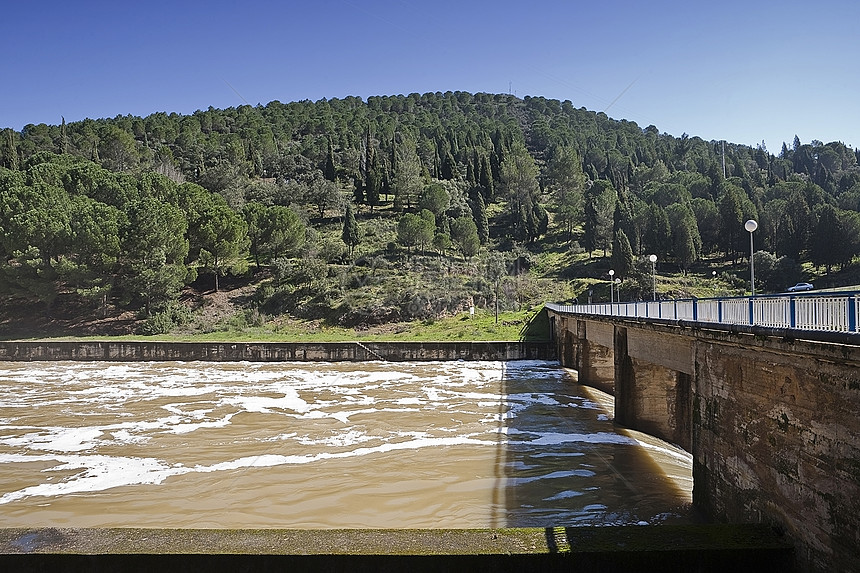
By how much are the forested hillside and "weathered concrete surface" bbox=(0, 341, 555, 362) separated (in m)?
8.35

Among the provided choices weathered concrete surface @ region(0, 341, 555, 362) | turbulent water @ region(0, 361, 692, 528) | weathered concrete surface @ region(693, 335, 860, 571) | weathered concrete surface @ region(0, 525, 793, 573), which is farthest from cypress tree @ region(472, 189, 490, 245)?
weathered concrete surface @ region(0, 525, 793, 573)

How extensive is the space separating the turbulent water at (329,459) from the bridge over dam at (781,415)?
2120 millimetres

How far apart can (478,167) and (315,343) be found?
69.4m

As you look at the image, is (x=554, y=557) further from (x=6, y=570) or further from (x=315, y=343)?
(x=315, y=343)

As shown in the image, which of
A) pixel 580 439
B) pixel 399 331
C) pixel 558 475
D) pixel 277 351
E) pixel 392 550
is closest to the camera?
pixel 392 550

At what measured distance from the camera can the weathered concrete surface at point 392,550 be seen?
294 inches

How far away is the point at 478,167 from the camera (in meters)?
106

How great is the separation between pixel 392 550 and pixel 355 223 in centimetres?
6649

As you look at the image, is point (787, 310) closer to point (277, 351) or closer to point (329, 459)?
point (329, 459)

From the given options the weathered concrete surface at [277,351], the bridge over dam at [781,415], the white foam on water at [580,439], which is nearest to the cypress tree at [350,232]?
the weathered concrete surface at [277,351]

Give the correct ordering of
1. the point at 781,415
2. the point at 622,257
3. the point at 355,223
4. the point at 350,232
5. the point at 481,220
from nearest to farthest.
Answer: the point at 781,415, the point at 622,257, the point at 350,232, the point at 355,223, the point at 481,220

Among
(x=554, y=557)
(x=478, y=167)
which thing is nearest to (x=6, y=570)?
(x=554, y=557)

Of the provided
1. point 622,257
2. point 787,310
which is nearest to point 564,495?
point 787,310

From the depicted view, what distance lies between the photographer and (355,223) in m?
72.8
